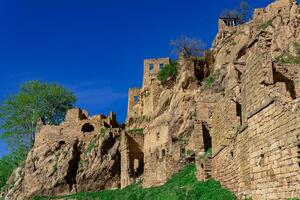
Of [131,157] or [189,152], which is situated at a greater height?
[131,157]

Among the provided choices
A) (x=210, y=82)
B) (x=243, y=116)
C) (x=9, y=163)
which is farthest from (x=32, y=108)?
(x=243, y=116)

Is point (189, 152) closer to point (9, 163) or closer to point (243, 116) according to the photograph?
point (243, 116)

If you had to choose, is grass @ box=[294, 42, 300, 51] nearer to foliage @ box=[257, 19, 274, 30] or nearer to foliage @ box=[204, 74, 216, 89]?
foliage @ box=[257, 19, 274, 30]

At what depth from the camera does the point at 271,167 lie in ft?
46.2

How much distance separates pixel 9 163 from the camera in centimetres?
6462

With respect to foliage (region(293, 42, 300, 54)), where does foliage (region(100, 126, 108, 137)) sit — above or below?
below

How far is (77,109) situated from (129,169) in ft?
46.0

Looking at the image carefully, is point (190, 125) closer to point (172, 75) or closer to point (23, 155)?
point (172, 75)

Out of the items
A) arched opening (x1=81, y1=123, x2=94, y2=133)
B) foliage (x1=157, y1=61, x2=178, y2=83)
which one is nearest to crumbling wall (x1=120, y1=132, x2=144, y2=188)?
arched opening (x1=81, y1=123, x2=94, y2=133)

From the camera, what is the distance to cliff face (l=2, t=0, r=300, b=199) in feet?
47.5

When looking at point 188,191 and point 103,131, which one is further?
point 103,131

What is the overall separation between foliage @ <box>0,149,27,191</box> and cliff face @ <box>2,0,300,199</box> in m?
8.16

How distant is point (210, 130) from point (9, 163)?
4428 cm

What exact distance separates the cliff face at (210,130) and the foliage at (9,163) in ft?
26.8
